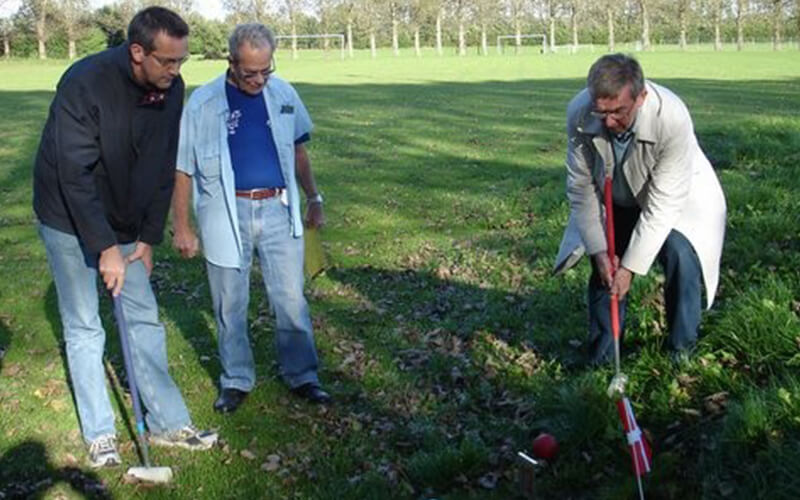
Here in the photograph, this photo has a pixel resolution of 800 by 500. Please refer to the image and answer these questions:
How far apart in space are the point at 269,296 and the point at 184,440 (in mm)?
1112

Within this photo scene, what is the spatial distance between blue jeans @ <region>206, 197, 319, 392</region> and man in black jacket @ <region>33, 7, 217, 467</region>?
633 mm

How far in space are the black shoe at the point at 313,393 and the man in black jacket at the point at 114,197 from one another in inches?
34.8

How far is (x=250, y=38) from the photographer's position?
17.6 feet

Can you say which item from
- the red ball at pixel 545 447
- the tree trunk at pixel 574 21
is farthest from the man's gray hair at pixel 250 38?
the tree trunk at pixel 574 21

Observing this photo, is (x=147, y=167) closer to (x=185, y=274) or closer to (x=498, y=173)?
(x=185, y=274)

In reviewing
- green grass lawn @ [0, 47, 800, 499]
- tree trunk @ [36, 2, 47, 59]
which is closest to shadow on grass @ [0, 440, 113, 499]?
green grass lawn @ [0, 47, 800, 499]

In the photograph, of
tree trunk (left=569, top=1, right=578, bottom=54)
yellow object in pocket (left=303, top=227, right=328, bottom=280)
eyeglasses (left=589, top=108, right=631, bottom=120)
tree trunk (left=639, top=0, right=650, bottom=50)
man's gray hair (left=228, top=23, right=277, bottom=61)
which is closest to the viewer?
eyeglasses (left=589, top=108, right=631, bottom=120)

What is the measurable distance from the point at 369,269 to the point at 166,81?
18.2ft

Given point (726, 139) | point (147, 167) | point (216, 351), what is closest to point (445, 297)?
point (216, 351)

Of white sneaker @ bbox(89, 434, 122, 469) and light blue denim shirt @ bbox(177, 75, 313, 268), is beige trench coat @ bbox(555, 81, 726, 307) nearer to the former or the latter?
light blue denim shirt @ bbox(177, 75, 313, 268)

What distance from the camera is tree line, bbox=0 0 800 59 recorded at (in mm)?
83062

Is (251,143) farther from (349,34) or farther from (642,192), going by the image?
(349,34)

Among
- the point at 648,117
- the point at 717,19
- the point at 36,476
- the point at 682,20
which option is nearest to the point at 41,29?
the point at 682,20

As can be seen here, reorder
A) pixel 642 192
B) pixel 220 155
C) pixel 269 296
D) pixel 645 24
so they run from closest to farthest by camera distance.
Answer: pixel 642 192
pixel 220 155
pixel 269 296
pixel 645 24
